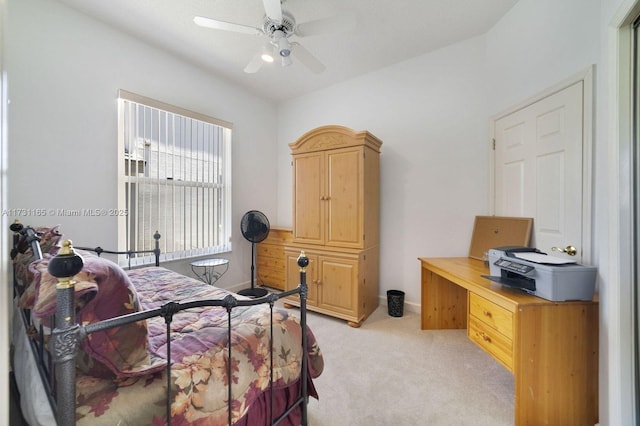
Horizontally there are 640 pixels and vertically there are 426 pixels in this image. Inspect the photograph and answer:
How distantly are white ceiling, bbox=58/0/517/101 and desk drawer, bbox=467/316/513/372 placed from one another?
236 cm

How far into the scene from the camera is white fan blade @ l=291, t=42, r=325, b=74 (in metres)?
2.05

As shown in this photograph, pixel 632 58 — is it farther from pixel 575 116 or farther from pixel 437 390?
pixel 437 390

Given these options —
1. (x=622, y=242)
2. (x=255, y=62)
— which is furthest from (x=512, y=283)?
(x=255, y=62)

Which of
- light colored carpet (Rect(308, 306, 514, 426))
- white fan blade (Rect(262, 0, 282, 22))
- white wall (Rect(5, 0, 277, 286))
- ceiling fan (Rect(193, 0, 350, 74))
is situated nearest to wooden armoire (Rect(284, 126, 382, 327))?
light colored carpet (Rect(308, 306, 514, 426))

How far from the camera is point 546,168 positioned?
1.91 meters

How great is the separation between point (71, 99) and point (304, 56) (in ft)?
6.59

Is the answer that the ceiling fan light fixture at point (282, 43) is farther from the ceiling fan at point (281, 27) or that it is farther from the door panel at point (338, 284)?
the door panel at point (338, 284)

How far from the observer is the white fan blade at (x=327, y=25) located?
171 centimetres

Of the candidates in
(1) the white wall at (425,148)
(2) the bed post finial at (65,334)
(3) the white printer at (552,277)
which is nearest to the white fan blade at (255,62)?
(1) the white wall at (425,148)

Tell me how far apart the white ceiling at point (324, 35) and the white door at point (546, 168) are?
3.39ft

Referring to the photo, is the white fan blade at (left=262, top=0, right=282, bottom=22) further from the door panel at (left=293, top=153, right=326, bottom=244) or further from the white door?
the white door

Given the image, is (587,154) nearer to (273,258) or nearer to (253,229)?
(253,229)

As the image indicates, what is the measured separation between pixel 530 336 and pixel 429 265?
3.39ft

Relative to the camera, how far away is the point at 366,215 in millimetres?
2715
